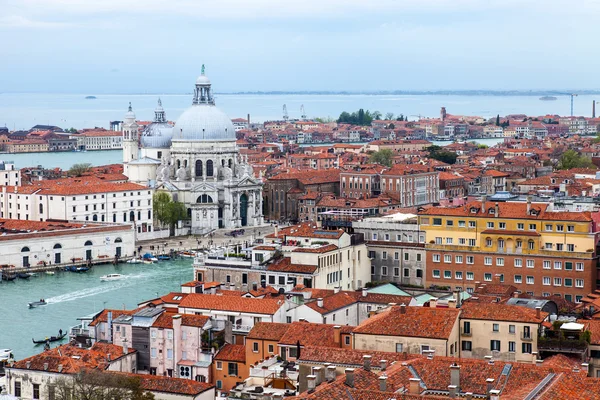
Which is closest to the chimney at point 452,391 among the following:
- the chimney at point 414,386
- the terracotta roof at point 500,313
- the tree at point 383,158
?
the chimney at point 414,386

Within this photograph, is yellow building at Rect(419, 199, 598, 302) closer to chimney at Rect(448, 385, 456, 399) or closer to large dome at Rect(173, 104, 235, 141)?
chimney at Rect(448, 385, 456, 399)

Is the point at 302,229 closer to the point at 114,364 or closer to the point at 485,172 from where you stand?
the point at 114,364

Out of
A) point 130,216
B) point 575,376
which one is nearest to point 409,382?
point 575,376

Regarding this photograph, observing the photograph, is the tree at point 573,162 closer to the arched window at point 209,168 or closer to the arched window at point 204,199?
the arched window at point 209,168

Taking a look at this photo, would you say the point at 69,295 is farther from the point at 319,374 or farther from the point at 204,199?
the point at 319,374

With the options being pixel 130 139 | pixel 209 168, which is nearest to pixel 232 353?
pixel 209 168

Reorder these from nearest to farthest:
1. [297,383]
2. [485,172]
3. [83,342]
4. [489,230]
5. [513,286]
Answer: [297,383]
[83,342]
[513,286]
[489,230]
[485,172]
